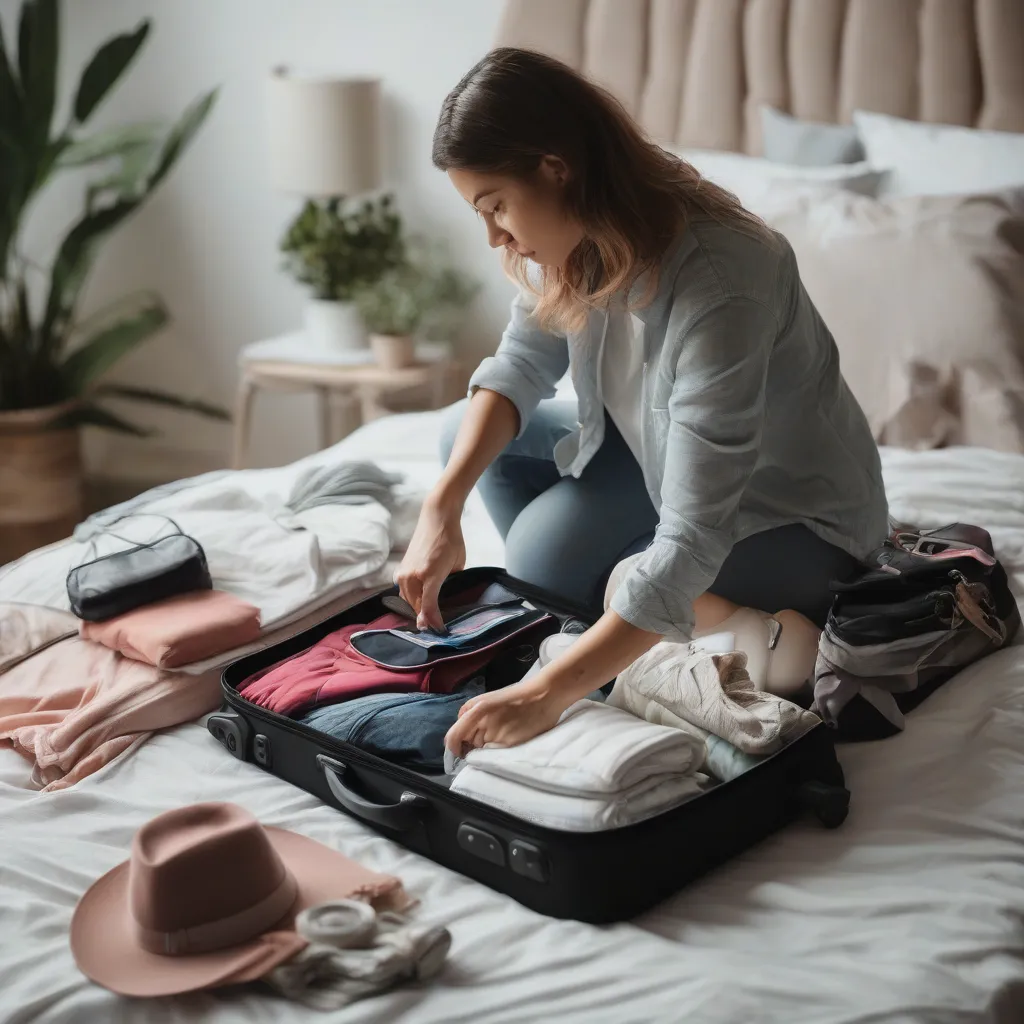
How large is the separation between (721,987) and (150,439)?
2790 millimetres

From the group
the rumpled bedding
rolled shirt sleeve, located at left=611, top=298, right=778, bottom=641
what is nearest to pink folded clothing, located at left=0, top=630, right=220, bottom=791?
the rumpled bedding

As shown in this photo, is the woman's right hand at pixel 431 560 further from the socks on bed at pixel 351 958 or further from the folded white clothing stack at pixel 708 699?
the socks on bed at pixel 351 958

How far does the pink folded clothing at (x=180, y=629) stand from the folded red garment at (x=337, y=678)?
0.08m

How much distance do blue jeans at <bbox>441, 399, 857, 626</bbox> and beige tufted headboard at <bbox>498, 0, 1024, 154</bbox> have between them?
1.03m

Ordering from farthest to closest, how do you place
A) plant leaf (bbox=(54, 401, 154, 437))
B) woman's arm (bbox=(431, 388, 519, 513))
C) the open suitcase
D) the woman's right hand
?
plant leaf (bbox=(54, 401, 154, 437))
woman's arm (bbox=(431, 388, 519, 513))
the woman's right hand
the open suitcase

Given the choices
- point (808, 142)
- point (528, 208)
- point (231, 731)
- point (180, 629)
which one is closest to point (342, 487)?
point (180, 629)

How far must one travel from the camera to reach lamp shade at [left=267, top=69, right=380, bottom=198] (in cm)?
273

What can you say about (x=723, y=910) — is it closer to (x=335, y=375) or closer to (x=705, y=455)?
(x=705, y=455)

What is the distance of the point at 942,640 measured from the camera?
1352 millimetres

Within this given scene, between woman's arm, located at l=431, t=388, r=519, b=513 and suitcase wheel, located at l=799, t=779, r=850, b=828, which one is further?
woman's arm, located at l=431, t=388, r=519, b=513

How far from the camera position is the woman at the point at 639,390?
1.25m

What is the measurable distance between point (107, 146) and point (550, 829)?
7.64 feet

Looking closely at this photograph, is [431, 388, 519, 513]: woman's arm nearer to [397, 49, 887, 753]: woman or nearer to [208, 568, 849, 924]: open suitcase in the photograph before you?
[397, 49, 887, 753]: woman

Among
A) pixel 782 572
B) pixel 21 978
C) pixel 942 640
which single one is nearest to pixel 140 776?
pixel 21 978
